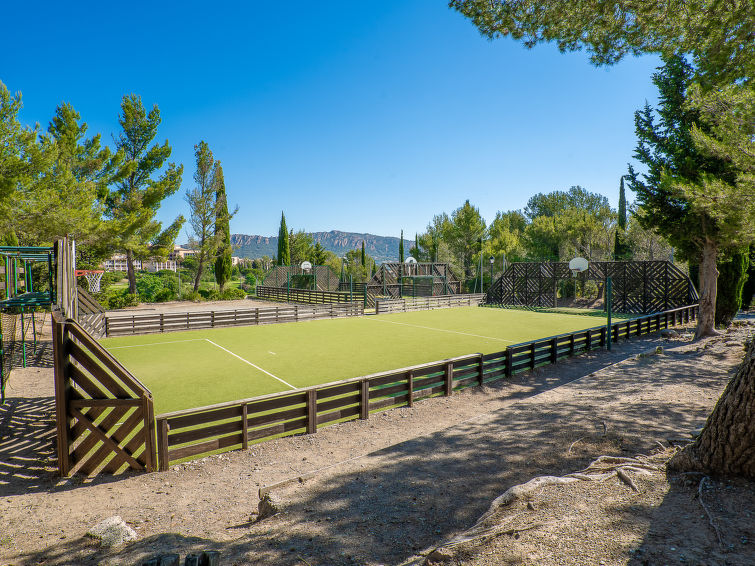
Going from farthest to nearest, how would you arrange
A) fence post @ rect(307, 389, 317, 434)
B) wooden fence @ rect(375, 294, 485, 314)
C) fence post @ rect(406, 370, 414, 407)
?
wooden fence @ rect(375, 294, 485, 314), fence post @ rect(406, 370, 414, 407), fence post @ rect(307, 389, 317, 434)

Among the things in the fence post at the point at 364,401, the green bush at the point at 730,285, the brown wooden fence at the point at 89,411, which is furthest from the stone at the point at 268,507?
the green bush at the point at 730,285

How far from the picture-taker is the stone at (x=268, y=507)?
4152mm

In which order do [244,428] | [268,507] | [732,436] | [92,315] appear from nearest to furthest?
[732,436], [268,507], [244,428], [92,315]

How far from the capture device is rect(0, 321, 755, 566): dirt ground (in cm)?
290

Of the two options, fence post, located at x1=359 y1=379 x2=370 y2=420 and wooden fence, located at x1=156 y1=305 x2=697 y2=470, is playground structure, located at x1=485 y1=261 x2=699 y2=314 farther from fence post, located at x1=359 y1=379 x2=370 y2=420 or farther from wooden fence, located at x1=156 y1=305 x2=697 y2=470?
fence post, located at x1=359 y1=379 x2=370 y2=420

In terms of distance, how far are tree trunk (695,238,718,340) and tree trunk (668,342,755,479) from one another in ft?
47.2

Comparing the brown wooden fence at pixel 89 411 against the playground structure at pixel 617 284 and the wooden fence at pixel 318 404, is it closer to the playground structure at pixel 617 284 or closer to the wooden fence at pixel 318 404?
the wooden fence at pixel 318 404

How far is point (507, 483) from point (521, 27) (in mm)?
6809

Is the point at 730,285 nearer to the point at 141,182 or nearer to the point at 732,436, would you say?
the point at 732,436

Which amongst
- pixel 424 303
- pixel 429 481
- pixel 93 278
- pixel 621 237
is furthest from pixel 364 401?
pixel 621 237

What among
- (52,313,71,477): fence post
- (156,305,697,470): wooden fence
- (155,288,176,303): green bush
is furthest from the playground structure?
(52,313,71,477): fence post

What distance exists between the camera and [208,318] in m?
19.7

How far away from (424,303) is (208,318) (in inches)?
590

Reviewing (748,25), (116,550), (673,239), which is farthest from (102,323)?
(673,239)
